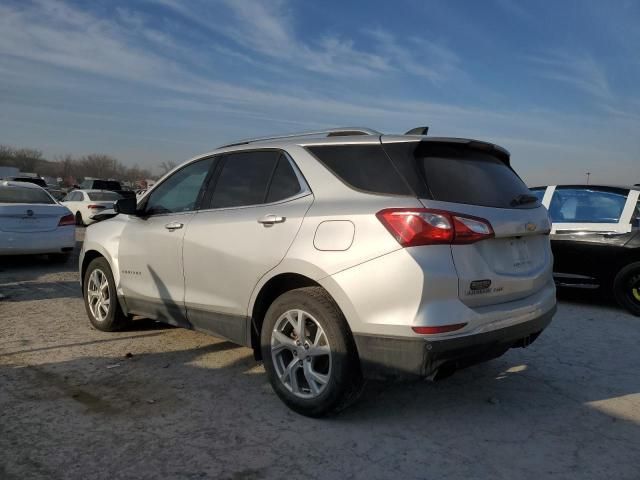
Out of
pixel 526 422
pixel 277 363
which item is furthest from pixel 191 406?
pixel 526 422

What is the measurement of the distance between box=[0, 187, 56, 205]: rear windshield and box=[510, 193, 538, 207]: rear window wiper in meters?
8.66

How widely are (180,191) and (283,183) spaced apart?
4.42 ft

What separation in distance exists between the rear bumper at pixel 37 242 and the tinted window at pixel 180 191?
5.16 m

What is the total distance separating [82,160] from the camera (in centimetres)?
11338

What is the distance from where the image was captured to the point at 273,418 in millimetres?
3438

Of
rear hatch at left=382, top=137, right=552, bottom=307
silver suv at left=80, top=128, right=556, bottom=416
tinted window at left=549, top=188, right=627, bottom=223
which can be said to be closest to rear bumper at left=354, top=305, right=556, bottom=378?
silver suv at left=80, top=128, right=556, bottom=416

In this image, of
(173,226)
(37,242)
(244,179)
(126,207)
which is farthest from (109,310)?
(37,242)

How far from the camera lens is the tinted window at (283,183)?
12.0 feet

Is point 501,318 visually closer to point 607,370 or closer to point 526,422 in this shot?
point 526,422

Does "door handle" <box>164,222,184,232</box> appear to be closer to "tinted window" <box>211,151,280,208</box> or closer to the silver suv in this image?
the silver suv

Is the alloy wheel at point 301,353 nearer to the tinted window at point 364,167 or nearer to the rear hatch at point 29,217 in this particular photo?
the tinted window at point 364,167

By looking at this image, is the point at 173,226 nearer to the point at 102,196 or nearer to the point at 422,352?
the point at 422,352

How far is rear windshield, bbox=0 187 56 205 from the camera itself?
30.7 feet

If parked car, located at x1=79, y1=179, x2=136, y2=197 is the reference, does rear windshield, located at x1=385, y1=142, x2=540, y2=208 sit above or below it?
above
